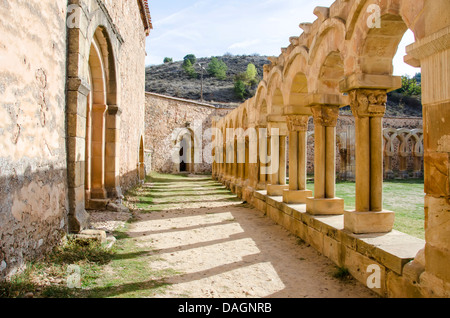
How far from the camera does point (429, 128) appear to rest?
271cm

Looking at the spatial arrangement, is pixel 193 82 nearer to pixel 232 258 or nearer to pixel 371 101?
pixel 232 258

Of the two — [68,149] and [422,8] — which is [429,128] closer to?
[422,8]

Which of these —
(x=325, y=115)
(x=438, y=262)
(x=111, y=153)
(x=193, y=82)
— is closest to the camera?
(x=438, y=262)

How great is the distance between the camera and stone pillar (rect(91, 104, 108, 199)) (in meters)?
7.89

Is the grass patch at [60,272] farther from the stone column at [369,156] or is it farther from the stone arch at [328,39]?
the stone arch at [328,39]

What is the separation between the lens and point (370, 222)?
157 inches

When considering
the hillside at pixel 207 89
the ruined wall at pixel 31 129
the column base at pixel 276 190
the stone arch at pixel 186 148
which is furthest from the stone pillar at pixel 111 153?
the hillside at pixel 207 89

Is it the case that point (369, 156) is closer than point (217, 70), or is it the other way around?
point (369, 156)

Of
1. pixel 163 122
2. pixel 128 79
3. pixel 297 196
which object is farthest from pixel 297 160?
pixel 163 122

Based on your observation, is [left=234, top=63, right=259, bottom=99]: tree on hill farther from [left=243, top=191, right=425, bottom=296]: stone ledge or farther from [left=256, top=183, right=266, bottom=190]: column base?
[left=243, top=191, right=425, bottom=296]: stone ledge

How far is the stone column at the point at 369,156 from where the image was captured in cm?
411

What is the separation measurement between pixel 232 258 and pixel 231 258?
0.01 metres

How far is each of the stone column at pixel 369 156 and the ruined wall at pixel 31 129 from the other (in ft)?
12.0
